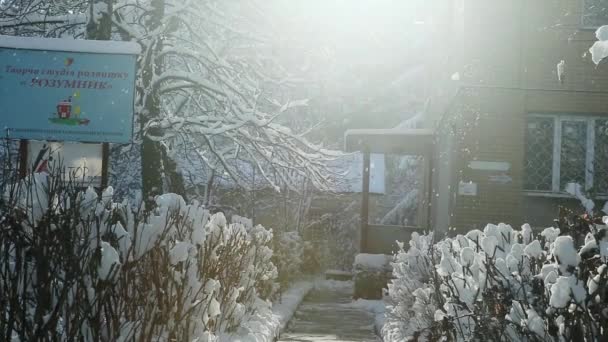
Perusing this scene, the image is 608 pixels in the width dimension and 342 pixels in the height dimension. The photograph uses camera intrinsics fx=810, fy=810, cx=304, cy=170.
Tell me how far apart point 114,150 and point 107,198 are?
1176 centimetres

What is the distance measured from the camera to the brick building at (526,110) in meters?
13.6

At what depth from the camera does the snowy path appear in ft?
39.0

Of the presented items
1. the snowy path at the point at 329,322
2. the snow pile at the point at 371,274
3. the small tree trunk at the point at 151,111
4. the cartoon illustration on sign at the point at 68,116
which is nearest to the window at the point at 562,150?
the snowy path at the point at 329,322

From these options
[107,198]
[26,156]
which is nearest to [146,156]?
[26,156]

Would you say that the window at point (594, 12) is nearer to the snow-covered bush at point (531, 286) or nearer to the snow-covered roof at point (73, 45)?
the snow-covered roof at point (73, 45)

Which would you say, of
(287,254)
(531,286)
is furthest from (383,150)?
(531,286)

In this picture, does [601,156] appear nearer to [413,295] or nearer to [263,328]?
[413,295]

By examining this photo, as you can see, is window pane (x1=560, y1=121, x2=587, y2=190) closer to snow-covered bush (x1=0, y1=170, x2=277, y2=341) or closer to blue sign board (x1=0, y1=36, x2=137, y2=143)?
blue sign board (x1=0, y1=36, x2=137, y2=143)

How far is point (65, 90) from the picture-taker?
10141mm

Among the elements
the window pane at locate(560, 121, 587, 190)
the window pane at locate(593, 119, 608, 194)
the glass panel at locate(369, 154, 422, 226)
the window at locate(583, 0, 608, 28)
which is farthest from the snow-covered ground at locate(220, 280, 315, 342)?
the glass panel at locate(369, 154, 422, 226)

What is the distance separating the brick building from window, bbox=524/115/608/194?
0.02 m

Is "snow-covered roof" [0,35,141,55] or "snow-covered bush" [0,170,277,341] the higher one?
"snow-covered roof" [0,35,141,55]

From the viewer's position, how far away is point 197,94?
57.3 ft

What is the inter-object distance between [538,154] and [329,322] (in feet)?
15.2
